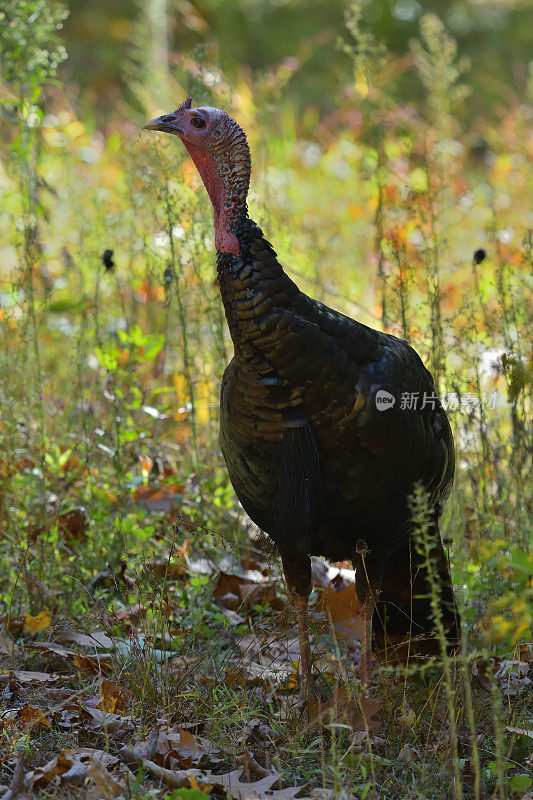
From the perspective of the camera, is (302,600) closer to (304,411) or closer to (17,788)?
(304,411)

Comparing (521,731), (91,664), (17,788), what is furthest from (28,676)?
(521,731)

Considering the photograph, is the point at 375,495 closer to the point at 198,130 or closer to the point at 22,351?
the point at 198,130

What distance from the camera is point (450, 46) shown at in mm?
4973

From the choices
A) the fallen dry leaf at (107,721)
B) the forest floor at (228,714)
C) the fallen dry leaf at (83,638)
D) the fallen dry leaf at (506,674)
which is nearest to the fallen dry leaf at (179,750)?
the forest floor at (228,714)

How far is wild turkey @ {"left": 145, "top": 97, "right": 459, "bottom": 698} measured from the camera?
2.77 m

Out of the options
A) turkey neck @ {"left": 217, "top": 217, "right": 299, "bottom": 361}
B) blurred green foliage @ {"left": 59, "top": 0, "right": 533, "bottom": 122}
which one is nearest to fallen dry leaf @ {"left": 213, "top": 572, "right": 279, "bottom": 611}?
turkey neck @ {"left": 217, "top": 217, "right": 299, "bottom": 361}

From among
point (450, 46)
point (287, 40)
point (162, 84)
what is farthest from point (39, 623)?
point (287, 40)

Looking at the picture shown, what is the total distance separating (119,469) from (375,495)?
1276 millimetres

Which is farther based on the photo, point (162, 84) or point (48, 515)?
point (162, 84)

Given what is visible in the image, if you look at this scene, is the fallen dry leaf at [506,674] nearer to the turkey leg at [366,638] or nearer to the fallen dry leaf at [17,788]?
the turkey leg at [366,638]

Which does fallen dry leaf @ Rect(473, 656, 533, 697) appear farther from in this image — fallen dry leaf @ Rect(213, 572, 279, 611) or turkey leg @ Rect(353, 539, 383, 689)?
fallen dry leaf @ Rect(213, 572, 279, 611)

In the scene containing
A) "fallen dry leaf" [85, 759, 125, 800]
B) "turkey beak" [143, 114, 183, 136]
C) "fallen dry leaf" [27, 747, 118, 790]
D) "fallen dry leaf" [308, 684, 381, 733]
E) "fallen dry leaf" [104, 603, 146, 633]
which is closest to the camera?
"fallen dry leaf" [85, 759, 125, 800]

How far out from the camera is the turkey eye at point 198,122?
2995mm

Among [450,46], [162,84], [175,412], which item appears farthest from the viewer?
[162,84]
